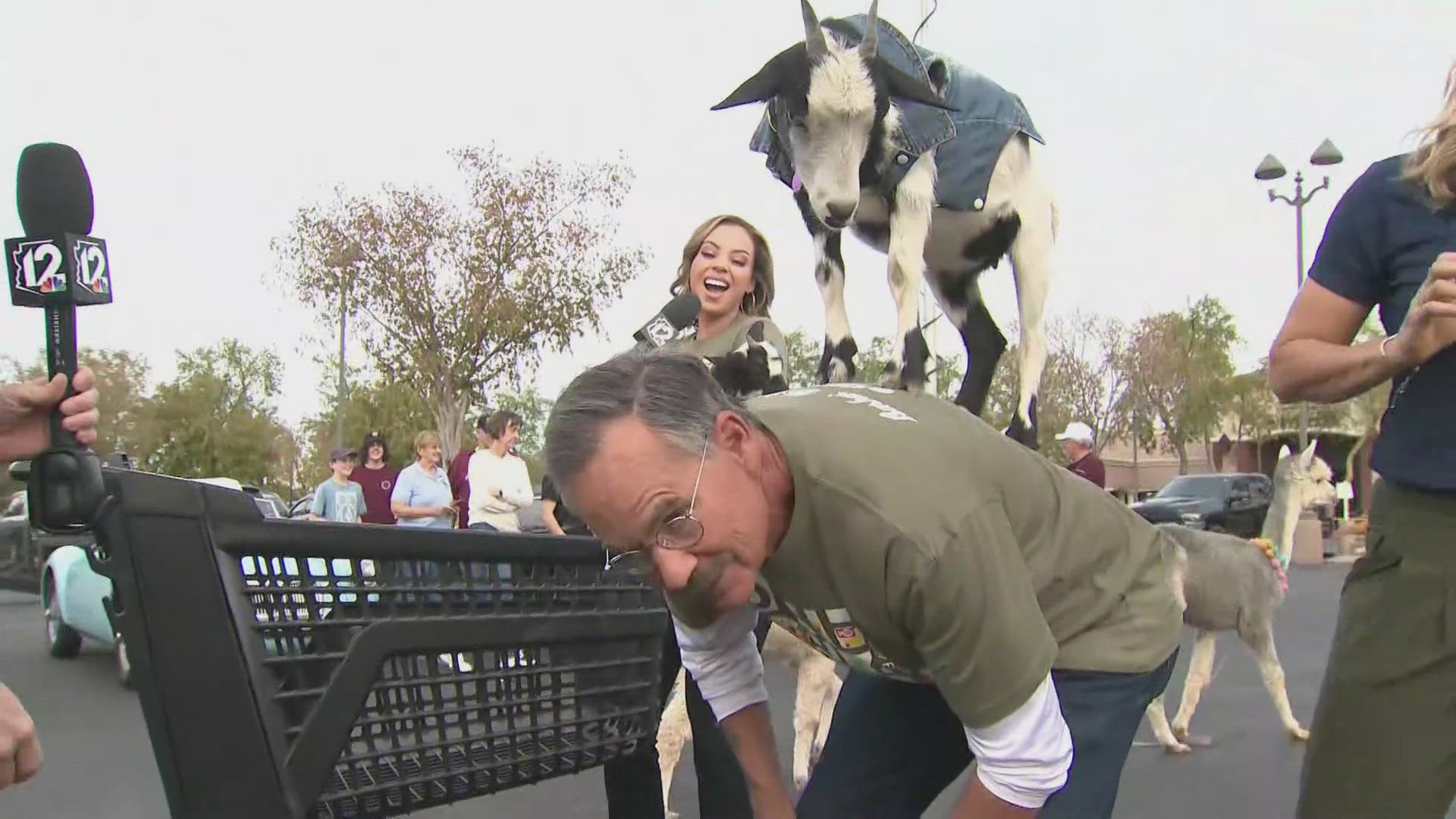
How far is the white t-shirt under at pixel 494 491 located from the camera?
8.05 meters

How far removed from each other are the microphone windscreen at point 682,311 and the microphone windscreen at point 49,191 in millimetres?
1444

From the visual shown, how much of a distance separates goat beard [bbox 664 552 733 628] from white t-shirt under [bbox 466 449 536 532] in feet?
20.1

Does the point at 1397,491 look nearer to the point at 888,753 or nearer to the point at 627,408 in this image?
the point at 888,753

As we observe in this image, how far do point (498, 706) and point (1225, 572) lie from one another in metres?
4.57

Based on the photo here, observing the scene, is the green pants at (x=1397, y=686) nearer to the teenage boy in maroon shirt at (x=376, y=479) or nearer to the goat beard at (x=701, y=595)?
the goat beard at (x=701, y=595)

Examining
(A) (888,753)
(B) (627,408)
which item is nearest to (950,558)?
(B) (627,408)

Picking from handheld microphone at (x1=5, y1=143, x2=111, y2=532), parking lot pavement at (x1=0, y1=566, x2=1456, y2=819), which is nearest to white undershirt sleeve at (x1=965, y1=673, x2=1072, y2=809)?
handheld microphone at (x1=5, y1=143, x2=111, y2=532)


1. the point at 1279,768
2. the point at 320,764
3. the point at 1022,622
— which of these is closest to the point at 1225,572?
the point at 1279,768

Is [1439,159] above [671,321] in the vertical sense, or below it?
above

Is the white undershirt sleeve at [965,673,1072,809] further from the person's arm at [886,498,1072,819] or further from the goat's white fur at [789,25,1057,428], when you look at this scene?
the goat's white fur at [789,25,1057,428]

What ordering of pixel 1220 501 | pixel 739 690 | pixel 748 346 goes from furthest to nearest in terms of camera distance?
pixel 1220 501 < pixel 748 346 < pixel 739 690

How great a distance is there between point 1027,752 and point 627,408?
0.71 m

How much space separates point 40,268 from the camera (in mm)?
1617

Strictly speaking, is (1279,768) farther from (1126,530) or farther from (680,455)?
(680,455)
